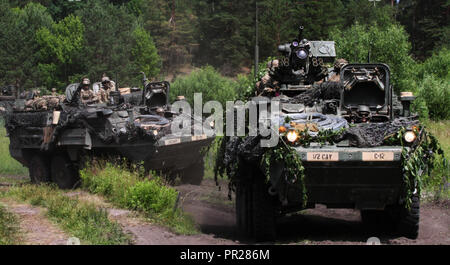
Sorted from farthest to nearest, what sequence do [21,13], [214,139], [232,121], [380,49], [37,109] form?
[21,13]
[380,49]
[37,109]
[214,139]
[232,121]

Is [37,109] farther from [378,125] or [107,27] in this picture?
[107,27]

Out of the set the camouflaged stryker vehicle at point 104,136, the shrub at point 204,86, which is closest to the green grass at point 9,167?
the camouflaged stryker vehicle at point 104,136

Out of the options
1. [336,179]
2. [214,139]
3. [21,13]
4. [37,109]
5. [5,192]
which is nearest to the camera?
[336,179]

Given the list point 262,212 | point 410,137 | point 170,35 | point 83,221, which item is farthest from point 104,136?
point 170,35

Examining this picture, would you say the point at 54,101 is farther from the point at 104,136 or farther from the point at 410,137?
the point at 410,137

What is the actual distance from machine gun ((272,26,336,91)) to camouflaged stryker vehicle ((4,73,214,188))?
12.0 feet

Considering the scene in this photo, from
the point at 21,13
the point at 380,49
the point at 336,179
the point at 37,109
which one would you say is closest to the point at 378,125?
the point at 336,179

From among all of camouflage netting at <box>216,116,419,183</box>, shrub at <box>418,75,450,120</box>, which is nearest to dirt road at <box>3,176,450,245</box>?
camouflage netting at <box>216,116,419,183</box>

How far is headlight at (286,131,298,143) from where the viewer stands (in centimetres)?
699

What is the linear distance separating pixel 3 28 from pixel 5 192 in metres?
28.9

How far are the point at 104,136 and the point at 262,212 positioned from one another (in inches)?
230

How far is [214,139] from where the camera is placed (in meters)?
13.7

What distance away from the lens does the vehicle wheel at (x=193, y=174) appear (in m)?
13.9

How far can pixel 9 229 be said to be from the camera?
24.6ft
